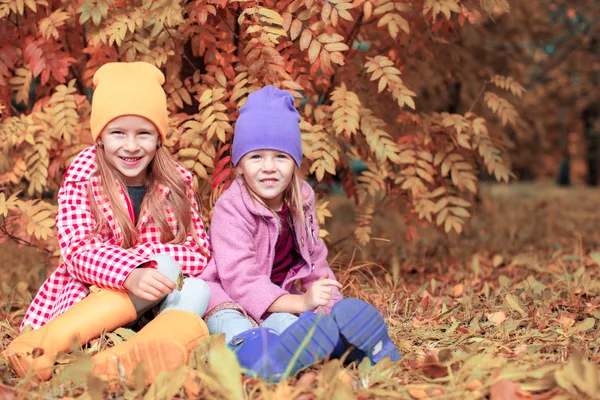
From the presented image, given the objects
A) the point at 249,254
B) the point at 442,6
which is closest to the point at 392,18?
the point at 442,6

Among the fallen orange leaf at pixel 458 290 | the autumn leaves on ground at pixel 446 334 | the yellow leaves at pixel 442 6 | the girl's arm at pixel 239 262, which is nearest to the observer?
the autumn leaves on ground at pixel 446 334

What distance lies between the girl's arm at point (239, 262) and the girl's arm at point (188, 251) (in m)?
0.08

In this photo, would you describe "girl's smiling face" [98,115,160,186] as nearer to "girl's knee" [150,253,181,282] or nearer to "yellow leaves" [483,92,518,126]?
"girl's knee" [150,253,181,282]

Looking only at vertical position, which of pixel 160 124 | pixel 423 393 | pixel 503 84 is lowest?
Result: pixel 423 393

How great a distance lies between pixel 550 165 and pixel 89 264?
20.2m

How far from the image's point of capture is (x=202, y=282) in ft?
7.94

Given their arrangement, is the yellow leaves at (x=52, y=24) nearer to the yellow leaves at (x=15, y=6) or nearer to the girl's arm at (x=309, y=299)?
the yellow leaves at (x=15, y=6)

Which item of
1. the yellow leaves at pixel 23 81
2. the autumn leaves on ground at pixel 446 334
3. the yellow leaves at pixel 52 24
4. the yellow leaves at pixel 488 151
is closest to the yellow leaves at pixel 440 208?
the yellow leaves at pixel 488 151

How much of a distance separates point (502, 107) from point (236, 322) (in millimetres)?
1863

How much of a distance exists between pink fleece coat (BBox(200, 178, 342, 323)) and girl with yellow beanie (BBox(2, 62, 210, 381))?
0.11m

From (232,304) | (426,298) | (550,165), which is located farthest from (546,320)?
(550,165)

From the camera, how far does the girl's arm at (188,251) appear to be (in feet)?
8.41

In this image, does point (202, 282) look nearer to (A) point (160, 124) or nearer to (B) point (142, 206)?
(B) point (142, 206)

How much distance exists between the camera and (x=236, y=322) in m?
2.34
